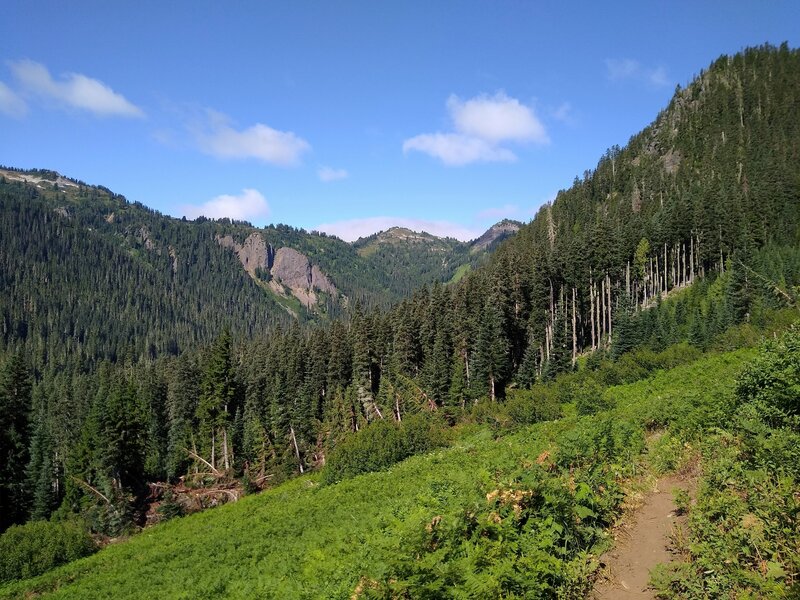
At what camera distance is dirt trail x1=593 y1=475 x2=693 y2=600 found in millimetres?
7059

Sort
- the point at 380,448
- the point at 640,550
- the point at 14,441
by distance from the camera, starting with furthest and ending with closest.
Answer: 1. the point at 14,441
2. the point at 380,448
3. the point at 640,550

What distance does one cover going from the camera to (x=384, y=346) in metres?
63.3

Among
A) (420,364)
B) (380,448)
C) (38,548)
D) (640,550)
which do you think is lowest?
(38,548)

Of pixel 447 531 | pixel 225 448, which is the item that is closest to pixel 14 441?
pixel 225 448

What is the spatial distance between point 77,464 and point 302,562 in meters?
55.7

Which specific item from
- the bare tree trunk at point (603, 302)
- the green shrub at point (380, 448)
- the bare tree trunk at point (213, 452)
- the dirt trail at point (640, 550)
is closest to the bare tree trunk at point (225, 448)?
the bare tree trunk at point (213, 452)

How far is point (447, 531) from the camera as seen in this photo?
7.03 m

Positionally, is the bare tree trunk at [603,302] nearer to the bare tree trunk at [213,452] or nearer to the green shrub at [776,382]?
the green shrub at [776,382]

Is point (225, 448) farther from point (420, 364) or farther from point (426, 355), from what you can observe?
point (426, 355)

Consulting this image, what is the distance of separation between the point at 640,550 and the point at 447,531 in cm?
375

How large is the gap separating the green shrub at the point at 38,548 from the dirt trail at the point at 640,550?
3100cm

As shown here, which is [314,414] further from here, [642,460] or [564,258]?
[642,460]

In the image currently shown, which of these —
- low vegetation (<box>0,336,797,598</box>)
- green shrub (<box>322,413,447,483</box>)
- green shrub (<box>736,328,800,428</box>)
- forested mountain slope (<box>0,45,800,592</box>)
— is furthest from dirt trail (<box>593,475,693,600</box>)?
green shrub (<box>322,413,447,483</box>)

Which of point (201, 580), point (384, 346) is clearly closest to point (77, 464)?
point (384, 346)
